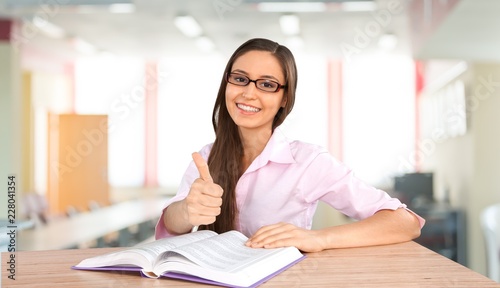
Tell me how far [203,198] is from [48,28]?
720 cm

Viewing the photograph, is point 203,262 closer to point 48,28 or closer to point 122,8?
point 122,8

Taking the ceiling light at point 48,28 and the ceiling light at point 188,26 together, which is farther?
the ceiling light at point 48,28

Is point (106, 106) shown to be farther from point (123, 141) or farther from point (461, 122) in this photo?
point (461, 122)

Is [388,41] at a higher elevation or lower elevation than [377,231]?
higher

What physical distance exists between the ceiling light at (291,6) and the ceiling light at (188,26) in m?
1.07

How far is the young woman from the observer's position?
6.04 ft

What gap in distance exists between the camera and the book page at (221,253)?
1255mm

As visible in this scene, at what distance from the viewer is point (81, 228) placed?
5898 millimetres

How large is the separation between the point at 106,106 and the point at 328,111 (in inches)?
147

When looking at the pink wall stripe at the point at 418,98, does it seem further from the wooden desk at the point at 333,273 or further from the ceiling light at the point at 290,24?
the wooden desk at the point at 333,273

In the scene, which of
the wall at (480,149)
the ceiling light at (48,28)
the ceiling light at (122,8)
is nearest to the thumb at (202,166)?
the ceiling light at (122,8)

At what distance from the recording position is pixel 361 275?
1.32 metres

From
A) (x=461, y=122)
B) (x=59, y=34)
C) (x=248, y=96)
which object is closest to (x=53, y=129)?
(x=59, y=34)

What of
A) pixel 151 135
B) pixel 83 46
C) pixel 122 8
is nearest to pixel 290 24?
pixel 122 8
